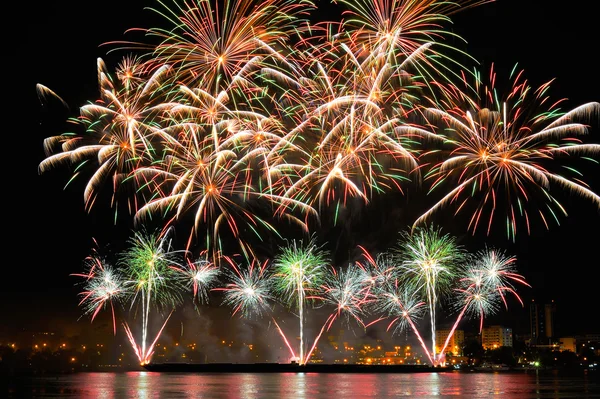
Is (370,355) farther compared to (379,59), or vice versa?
(370,355)

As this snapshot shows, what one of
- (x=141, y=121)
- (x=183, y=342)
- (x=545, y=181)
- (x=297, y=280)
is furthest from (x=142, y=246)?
(x=183, y=342)

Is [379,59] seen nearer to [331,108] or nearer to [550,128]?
[331,108]

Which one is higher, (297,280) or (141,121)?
(141,121)

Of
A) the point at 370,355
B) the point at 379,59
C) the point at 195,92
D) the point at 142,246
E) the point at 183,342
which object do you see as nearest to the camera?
the point at 379,59

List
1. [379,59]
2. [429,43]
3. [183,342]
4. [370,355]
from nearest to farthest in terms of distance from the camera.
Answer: [429,43]
[379,59]
[183,342]
[370,355]

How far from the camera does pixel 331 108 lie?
32969 millimetres

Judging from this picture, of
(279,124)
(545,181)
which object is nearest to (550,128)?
(545,181)

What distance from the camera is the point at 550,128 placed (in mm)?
31734

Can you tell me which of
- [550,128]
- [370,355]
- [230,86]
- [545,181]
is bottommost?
[370,355]

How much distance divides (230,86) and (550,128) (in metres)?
15.0

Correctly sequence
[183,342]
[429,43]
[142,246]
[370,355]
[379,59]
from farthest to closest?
[370,355] → [183,342] → [142,246] → [379,59] → [429,43]

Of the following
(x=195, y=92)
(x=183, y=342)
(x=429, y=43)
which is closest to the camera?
(x=429, y=43)

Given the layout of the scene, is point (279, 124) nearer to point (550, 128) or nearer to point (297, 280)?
point (550, 128)

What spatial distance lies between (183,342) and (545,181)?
267ft
